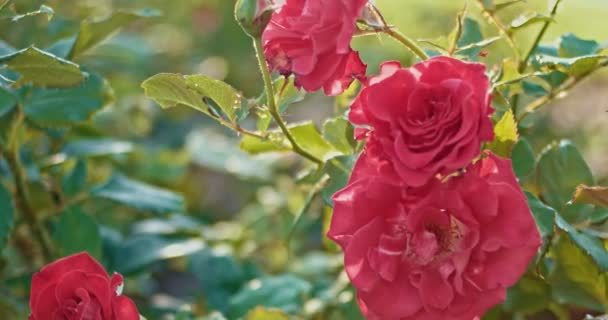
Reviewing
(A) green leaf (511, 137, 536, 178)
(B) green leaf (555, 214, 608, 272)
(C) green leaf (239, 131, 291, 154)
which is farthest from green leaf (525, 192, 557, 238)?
(C) green leaf (239, 131, 291, 154)

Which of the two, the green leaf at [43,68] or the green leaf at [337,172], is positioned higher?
the green leaf at [43,68]

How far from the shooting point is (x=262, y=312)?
911mm

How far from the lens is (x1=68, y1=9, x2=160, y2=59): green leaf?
39.1 inches

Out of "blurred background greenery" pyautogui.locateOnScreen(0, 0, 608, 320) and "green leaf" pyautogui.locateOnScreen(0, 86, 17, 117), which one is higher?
"green leaf" pyautogui.locateOnScreen(0, 86, 17, 117)

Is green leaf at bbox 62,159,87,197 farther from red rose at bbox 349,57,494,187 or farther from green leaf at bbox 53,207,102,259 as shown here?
red rose at bbox 349,57,494,187

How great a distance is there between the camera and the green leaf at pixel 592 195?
2.28ft

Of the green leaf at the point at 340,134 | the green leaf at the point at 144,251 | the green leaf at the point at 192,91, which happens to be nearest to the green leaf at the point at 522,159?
the green leaf at the point at 340,134

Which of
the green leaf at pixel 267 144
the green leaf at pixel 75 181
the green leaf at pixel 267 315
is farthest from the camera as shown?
the green leaf at pixel 75 181

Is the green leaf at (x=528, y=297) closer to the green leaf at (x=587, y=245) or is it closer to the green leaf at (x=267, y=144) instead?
the green leaf at (x=587, y=245)

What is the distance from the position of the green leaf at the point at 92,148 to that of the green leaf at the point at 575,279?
0.58 metres

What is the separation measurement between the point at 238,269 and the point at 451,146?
2.52 feet

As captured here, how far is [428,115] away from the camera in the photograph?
621mm

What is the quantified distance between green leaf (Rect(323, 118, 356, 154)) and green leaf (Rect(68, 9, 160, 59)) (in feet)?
0.92

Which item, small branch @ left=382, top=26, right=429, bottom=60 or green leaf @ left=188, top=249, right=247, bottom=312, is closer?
small branch @ left=382, top=26, right=429, bottom=60
